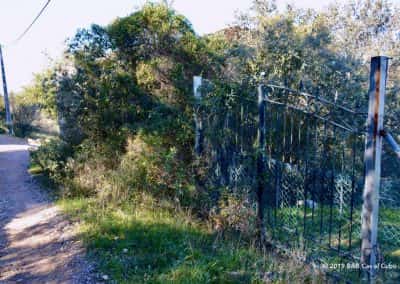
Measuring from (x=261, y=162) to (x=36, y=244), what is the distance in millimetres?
2982

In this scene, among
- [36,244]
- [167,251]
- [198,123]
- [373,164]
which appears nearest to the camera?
[373,164]

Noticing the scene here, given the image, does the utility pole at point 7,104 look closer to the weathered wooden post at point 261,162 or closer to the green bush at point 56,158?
the green bush at point 56,158

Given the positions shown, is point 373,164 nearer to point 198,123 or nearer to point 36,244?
point 198,123

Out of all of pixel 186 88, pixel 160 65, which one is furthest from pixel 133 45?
pixel 186 88

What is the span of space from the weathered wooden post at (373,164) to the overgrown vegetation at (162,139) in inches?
24.3

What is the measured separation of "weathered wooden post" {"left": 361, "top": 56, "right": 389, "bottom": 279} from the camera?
98.7 inches

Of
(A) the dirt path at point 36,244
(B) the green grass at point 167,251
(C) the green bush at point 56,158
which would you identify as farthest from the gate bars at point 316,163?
(C) the green bush at point 56,158

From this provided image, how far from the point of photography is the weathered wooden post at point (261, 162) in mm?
3766

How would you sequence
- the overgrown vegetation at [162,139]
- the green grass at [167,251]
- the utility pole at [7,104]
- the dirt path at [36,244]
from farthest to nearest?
the utility pole at [7,104]
the overgrown vegetation at [162,139]
the dirt path at [36,244]
the green grass at [167,251]

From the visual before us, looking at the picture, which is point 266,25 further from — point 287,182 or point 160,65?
point 287,182

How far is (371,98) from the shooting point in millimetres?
2561

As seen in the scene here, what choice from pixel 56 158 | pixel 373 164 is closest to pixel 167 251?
pixel 373 164

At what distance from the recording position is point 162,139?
5180 mm

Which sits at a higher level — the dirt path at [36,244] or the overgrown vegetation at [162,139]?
the overgrown vegetation at [162,139]
